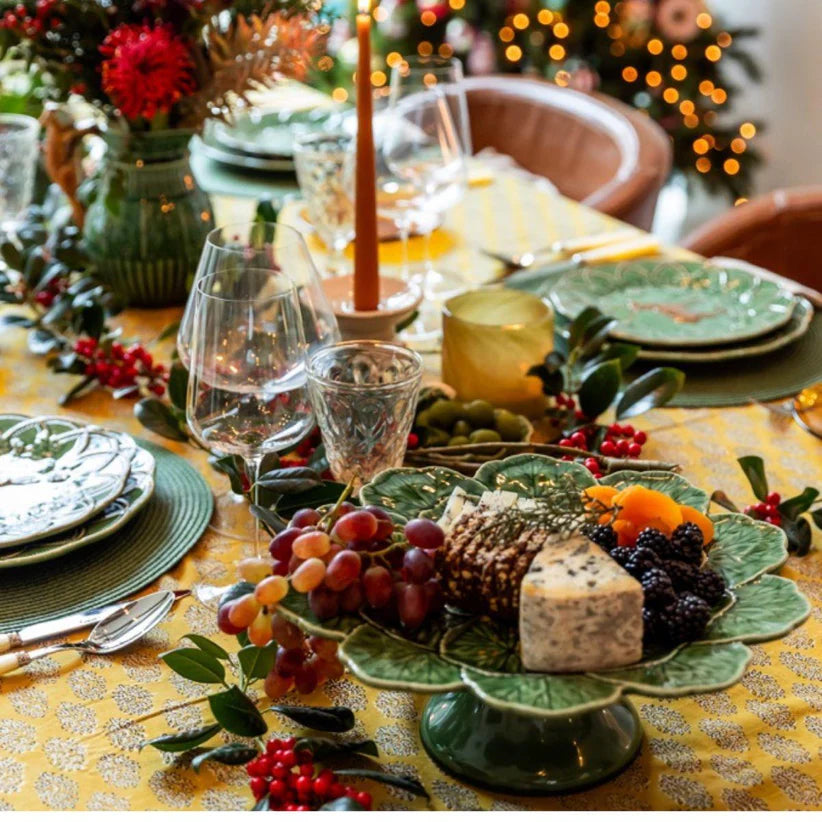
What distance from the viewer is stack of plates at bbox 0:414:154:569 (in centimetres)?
95

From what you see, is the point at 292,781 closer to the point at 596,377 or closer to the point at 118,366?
the point at 596,377

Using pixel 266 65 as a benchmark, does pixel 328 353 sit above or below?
below

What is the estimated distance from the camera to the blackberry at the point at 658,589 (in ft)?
2.23

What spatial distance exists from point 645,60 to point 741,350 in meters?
2.71

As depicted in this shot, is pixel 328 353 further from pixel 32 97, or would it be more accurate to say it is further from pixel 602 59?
pixel 602 59

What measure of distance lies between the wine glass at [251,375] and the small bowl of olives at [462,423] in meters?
0.18

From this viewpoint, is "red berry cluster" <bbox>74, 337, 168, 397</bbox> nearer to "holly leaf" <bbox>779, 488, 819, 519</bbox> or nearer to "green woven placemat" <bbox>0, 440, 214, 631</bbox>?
"green woven placemat" <bbox>0, 440, 214, 631</bbox>

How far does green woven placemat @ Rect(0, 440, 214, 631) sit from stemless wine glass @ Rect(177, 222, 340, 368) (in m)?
0.14

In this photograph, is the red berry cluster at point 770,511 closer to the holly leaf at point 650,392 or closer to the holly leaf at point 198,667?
the holly leaf at point 650,392

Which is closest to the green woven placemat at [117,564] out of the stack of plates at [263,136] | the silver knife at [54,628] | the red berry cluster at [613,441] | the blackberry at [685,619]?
the silver knife at [54,628]

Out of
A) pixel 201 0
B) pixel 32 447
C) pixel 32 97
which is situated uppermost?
pixel 201 0

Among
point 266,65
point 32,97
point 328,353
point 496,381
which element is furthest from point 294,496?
point 32,97

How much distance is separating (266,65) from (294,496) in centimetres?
68

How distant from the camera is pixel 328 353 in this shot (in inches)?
37.2
